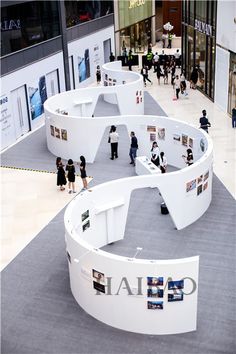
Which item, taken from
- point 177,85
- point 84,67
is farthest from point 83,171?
point 84,67

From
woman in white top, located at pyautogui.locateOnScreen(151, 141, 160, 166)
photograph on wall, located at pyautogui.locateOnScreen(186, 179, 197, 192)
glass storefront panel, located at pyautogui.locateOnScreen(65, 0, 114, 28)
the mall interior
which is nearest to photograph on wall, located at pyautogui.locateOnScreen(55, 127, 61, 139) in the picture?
the mall interior

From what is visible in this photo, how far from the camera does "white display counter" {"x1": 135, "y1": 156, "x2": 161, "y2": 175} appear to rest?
1938 cm

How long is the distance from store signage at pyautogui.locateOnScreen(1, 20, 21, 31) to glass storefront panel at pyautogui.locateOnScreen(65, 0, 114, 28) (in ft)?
28.3

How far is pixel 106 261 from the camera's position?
11305 millimetres

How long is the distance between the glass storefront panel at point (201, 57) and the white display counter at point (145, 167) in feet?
52.1

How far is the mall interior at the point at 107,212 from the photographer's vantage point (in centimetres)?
1145

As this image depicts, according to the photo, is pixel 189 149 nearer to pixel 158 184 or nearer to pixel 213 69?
pixel 158 184

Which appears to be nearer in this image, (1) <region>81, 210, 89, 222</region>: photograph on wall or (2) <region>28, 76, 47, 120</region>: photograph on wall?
(1) <region>81, 210, 89, 222</region>: photograph on wall

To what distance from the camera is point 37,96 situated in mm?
29047

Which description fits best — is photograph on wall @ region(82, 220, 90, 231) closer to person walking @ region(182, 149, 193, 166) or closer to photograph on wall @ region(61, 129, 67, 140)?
person walking @ region(182, 149, 193, 166)

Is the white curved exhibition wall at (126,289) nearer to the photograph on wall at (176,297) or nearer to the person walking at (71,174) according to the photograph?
the photograph on wall at (176,297)

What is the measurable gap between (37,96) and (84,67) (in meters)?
10.4

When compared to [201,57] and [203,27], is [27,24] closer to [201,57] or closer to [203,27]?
[203,27]

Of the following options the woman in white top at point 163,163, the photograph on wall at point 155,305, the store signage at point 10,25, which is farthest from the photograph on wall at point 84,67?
the photograph on wall at point 155,305
